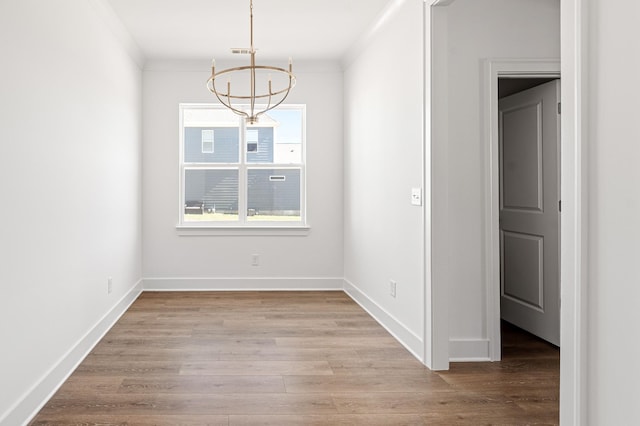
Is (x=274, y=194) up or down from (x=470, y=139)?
down

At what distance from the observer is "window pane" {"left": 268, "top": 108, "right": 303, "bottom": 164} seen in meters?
6.70

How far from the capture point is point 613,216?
6.01 ft

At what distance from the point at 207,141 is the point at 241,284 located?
1.73 meters

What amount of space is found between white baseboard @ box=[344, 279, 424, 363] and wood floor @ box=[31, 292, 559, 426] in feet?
0.24

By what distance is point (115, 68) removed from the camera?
4938mm

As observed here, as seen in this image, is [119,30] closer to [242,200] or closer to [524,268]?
[242,200]

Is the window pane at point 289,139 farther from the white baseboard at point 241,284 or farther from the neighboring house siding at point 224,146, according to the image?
the white baseboard at point 241,284

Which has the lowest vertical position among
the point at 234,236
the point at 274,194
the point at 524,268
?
the point at 524,268

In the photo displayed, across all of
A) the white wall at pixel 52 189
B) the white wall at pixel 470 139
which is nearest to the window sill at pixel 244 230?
the white wall at pixel 52 189

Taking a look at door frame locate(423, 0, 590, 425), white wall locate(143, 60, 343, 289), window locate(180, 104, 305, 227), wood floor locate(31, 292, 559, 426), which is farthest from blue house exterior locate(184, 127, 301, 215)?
door frame locate(423, 0, 590, 425)

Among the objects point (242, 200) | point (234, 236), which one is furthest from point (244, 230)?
point (242, 200)

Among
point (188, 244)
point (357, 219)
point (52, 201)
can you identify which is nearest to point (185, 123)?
point (188, 244)

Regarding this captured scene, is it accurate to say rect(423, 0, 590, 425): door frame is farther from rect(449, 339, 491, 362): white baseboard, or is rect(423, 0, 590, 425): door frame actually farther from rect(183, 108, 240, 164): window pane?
rect(183, 108, 240, 164): window pane

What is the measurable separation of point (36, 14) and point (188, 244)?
12.5 feet
